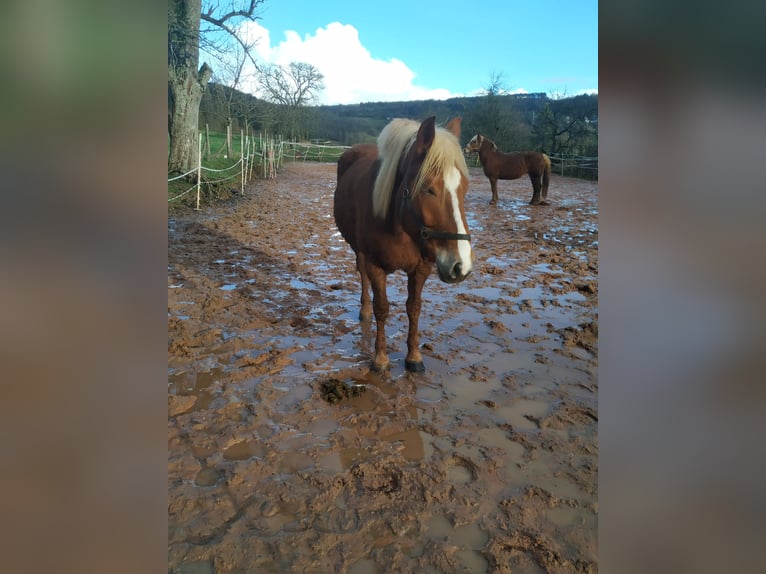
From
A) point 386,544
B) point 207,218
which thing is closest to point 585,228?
point 207,218

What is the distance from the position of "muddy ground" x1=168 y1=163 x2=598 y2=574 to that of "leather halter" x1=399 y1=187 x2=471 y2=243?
115 centimetres

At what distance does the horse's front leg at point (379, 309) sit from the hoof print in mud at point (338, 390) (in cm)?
32

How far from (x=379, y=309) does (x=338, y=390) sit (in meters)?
0.74

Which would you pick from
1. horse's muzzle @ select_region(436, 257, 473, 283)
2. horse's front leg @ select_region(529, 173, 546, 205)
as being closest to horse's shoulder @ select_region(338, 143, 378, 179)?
horse's muzzle @ select_region(436, 257, 473, 283)

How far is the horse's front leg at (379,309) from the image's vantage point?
10.7 feet

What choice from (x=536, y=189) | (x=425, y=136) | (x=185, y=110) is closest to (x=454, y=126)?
(x=425, y=136)

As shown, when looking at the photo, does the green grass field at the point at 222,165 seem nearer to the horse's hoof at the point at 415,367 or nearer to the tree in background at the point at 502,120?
the horse's hoof at the point at 415,367

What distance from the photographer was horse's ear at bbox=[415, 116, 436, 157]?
2.51 metres

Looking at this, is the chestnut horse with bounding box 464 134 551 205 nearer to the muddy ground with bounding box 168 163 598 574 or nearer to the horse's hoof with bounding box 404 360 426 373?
the muddy ground with bounding box 168 163 598 574

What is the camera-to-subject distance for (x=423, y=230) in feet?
8.46

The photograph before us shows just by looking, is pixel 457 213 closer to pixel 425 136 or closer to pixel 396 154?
pixel 425 136
